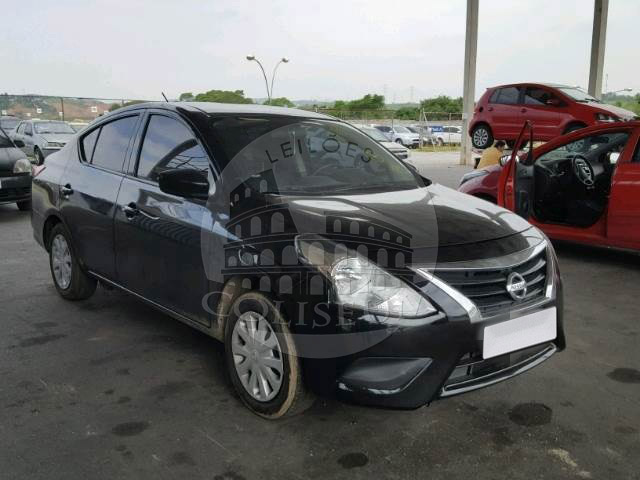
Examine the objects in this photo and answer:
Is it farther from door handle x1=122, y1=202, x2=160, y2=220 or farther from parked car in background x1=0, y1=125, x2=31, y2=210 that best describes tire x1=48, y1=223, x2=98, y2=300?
parked car in background x1=0, y1=125, x2=31, y2=210

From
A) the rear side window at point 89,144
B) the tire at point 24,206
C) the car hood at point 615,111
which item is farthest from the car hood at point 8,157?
the car hood at point 615,111

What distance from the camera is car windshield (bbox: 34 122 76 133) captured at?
18688mm

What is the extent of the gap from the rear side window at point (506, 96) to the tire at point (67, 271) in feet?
36.7

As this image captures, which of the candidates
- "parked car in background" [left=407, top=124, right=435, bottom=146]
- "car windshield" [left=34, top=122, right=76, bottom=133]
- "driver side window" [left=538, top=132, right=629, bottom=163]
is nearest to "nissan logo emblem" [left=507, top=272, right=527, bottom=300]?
"driver side window" [left=538, top=132, right=629, bottom=163]

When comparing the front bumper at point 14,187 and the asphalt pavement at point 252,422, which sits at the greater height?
the front bumper at point 14,187

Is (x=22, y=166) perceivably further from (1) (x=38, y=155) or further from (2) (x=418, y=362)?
(1) (x=38, y=155)

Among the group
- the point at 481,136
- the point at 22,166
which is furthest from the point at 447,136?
the point at 22,166

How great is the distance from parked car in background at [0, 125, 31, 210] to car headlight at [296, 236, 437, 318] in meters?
7.66

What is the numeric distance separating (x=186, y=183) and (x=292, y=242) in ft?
2.43

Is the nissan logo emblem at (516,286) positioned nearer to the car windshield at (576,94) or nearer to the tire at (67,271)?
the tire at (67,271)

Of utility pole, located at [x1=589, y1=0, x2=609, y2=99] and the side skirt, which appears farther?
utility pole, located at [x1=589, y1=0, x2=609, y2=99]

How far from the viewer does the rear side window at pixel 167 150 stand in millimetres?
3291

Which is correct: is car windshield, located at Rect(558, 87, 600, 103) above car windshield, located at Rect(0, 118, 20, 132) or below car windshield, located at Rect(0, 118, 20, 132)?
above

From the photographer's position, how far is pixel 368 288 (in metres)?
2.47
